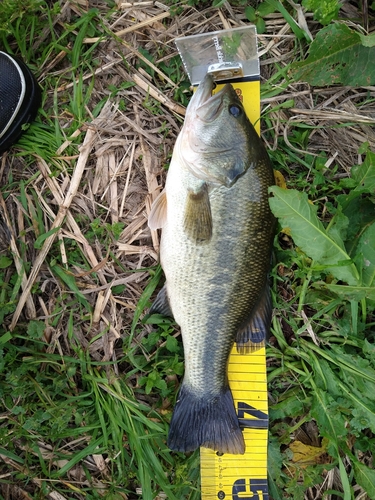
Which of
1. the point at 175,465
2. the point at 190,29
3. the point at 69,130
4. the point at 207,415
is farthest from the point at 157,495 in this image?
the point at 190,29

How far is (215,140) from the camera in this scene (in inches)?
94.3

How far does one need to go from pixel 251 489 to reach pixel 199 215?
70.3 inches

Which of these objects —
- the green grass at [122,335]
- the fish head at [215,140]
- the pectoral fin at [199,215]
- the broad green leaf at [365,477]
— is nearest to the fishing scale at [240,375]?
the green grass at [122,335]

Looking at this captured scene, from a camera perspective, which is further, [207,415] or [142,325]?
[142,325]

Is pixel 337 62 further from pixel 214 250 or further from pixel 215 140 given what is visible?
pixel 214 250

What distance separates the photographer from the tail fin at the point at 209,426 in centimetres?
258

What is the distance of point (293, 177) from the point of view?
2898 mm

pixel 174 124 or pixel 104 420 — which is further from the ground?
pixel 174 124

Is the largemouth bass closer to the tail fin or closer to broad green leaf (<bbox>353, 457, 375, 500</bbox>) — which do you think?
the tail fin

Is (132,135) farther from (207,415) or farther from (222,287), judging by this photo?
→ (207,415)

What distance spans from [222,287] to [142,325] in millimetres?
727

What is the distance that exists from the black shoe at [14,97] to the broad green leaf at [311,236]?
5.82 feet

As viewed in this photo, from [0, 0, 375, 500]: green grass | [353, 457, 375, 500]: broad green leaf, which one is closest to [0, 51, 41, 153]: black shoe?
[0, 0, 375, 500]: green grass

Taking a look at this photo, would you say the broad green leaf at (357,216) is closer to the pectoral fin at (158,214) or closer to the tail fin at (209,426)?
the pectoral fin at (158,214)
